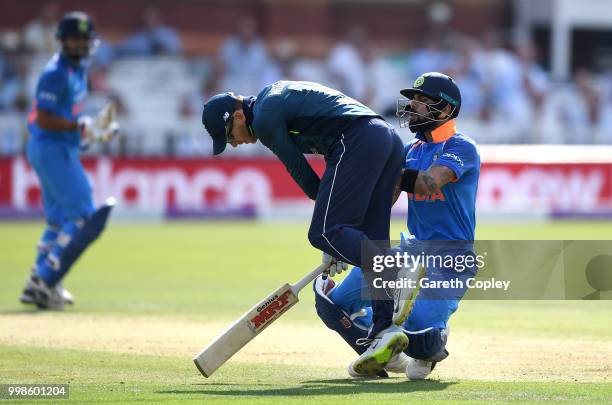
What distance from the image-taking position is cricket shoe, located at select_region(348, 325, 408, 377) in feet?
23.7

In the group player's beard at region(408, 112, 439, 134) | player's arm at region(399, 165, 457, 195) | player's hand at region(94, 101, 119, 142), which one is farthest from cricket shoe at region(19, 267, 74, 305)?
player's arm at region(399, 165, 457, 195)

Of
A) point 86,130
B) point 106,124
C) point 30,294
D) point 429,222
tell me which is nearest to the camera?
point 429,222

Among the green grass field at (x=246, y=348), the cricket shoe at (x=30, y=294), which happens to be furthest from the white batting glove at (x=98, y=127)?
the green grass field at (x=246, y=348)

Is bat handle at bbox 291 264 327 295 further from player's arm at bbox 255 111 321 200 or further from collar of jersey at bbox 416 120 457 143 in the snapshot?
collar of jersey at bbox 416 120 457 143

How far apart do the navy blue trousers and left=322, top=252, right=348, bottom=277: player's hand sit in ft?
0.50

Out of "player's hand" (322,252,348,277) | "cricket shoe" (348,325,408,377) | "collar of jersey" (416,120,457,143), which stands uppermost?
"collar of jersey" (416,120,457,143)

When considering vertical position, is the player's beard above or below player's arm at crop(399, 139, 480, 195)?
above

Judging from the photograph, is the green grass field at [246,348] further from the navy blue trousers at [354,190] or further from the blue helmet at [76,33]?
the blue helmet at [76,33]

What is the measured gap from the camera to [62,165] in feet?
37.0

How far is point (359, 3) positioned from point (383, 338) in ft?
78.7

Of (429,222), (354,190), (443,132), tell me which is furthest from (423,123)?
(354,190)

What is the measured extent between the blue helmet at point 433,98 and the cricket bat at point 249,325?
1.14 metres

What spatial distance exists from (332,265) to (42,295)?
438cm

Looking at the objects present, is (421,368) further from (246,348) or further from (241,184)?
(241,184)
